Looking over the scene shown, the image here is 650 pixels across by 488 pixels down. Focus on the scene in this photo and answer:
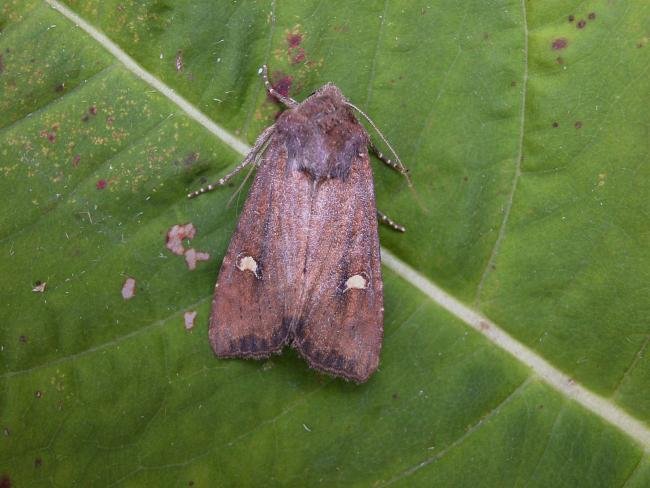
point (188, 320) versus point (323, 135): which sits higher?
point (323, 135)

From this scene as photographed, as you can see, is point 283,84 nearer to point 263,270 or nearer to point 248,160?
point 248,160

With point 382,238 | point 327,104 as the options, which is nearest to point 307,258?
point 382,238

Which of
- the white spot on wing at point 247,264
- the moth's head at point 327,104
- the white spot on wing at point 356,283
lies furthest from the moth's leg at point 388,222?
the white spot on wing at point 247,264

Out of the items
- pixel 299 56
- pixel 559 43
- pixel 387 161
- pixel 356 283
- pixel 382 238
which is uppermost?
pixel 559 43

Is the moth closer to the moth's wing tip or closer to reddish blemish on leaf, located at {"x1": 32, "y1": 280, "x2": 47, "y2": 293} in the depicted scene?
the moth's wing tip

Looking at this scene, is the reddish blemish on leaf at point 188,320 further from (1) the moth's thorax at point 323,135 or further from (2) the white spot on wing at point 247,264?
(1) the moth's thorax at point 323,135

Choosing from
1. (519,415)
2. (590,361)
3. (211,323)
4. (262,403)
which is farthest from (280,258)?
(590,361)
